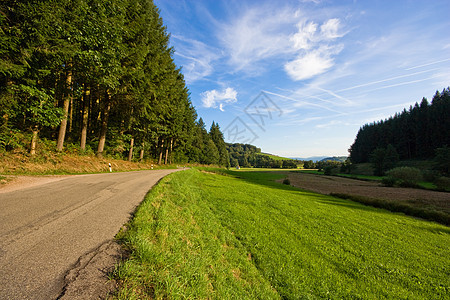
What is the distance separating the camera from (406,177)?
35.5 metres

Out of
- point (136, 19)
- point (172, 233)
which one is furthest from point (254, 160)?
point (172, 233)

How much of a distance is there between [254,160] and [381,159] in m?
83.0

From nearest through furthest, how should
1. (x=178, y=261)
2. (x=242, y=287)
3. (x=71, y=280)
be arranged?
(x=71, y=280)
(x=178, y=261)
(x=242, y=287)

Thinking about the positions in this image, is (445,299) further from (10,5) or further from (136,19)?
(136,19)

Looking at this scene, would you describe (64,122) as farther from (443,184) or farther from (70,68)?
(443,184)

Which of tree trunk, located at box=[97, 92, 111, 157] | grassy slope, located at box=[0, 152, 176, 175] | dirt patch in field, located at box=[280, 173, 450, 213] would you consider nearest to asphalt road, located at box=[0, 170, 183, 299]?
grassy slope, located at box=[0, 152, 176, 175]

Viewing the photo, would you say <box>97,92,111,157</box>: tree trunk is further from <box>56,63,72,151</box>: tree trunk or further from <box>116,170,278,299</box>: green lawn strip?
<box>116,170,278,299</box>: green lawn strip

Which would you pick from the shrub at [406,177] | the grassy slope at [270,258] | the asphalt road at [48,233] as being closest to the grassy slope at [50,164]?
the asphalt road at [48,233]

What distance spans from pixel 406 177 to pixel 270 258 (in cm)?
4872

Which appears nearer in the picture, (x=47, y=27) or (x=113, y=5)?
(x=47, y=27)

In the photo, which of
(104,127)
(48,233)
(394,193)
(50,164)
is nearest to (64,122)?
(50,164)

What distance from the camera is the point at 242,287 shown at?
3.78m

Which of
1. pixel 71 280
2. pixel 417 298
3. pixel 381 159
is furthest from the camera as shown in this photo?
pixel 381 159

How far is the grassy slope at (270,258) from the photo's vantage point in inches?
114
